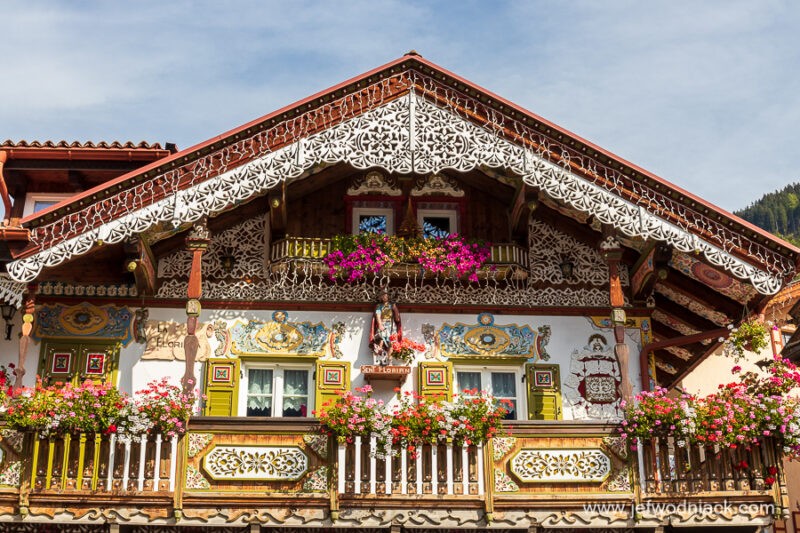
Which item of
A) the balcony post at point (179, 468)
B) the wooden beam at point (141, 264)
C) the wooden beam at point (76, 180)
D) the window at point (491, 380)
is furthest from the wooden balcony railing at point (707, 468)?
the wooden beam at point (76, 180)

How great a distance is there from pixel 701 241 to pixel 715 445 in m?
3.08

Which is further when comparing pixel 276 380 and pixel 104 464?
pixel 276 380

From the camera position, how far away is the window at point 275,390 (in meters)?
16.5

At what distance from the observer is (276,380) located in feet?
55.0

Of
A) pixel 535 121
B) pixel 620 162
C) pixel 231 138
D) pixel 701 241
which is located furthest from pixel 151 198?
pixel 701 241

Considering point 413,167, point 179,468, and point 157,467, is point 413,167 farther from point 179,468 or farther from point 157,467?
point 157,467

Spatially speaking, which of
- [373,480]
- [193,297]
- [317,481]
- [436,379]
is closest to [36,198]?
[193,297]

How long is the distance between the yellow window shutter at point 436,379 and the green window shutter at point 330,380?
124 centimetres

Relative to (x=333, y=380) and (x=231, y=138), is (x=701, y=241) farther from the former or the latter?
(x=231, y=138)

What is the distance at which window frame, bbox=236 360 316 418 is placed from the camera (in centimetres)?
1655

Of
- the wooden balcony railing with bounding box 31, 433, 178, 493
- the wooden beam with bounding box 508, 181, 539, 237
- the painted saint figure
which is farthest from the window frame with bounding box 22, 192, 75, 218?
the wooden beam with bounding box 508, 181, 539, 237

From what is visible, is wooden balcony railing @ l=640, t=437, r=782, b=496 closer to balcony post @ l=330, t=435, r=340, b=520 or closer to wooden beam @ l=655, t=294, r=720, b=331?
wooden beam @ l=655, t=294, r=720, b=331

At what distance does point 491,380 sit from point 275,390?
12.1ft

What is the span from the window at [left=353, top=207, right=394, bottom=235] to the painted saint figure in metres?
1.29
